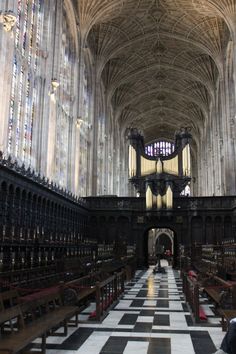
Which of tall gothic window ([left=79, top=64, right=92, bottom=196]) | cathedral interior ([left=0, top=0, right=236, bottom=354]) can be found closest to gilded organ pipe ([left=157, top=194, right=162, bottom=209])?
cathedral interior ([left=0, top=0, right=236, bottom=354])

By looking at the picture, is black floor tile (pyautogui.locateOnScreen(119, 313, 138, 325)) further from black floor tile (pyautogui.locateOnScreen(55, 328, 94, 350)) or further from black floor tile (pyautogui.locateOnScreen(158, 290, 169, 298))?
black floor tile (pyautogui.locateOnScreen(158, 290, 169, 298))

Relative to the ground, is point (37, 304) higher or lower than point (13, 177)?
lower

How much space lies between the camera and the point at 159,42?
3719 cm

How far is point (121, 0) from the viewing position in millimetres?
29391

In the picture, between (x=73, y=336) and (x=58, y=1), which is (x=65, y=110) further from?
(x=73, y=336)

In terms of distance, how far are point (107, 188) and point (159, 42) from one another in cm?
1532

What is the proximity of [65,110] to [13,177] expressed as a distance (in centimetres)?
1266

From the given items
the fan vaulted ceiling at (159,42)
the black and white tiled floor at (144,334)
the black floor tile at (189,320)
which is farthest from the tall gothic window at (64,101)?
the black floor tile at (189,320)

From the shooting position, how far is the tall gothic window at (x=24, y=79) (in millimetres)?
17250

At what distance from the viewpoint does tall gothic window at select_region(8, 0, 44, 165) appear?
17.2m

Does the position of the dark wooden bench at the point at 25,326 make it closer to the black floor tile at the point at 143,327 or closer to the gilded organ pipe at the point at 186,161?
the black floor tile at the point at 143,327

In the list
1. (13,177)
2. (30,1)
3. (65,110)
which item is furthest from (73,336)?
(65,110)

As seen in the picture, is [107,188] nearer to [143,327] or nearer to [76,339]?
[143,327]

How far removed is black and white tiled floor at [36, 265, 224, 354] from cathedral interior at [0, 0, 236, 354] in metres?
0.03
